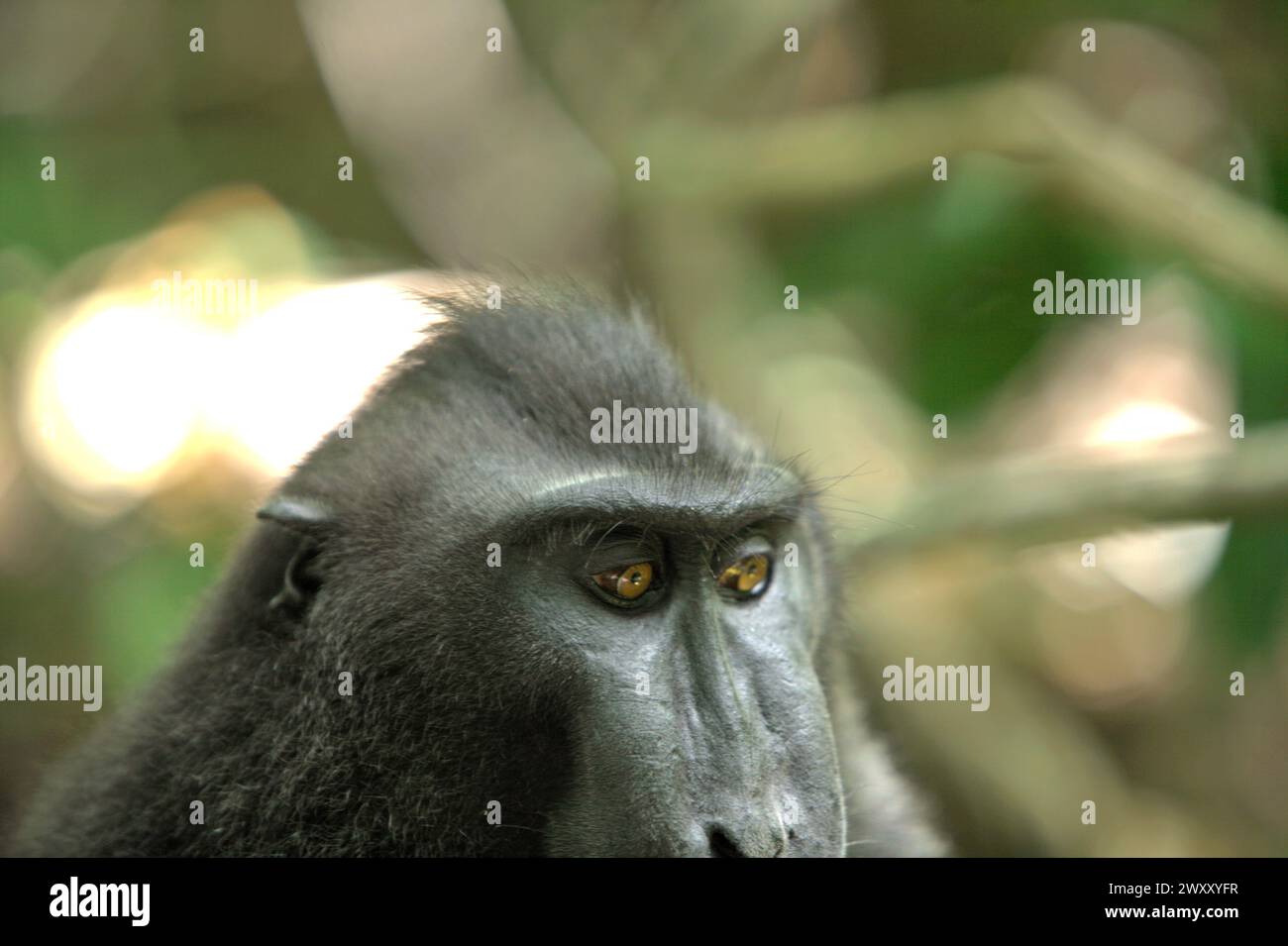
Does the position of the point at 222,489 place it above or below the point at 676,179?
below

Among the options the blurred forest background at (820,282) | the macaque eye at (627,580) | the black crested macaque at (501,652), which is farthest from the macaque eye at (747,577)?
the blurred forest background at (820,282)

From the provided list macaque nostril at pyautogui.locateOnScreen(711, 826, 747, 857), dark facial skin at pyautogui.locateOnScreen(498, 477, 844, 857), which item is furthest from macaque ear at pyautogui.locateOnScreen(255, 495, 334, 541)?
macaque nostril at pyautogui.locateOnScreen(711, 826, 747, 857)

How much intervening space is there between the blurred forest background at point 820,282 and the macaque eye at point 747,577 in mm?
1874

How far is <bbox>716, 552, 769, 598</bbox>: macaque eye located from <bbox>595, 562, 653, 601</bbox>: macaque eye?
259mm

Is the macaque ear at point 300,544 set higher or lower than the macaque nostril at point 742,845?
higher

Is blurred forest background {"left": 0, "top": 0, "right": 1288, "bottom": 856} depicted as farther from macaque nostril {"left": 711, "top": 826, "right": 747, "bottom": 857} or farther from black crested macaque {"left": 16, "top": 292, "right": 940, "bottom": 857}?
macaque nostril {"left": 711, "top": 826, "right": 747, "bottom": 857}

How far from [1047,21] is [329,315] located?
5.80 meters

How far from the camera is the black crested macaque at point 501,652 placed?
3.80 meters

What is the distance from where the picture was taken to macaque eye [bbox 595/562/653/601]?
13.1 feet

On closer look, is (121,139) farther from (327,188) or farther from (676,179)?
(676,179)

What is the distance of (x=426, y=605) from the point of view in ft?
13.3

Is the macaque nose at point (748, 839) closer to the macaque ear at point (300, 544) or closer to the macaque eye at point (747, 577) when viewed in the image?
the macaque eye at point (747, 577)

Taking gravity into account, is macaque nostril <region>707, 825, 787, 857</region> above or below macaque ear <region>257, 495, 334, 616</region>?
below
